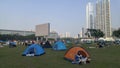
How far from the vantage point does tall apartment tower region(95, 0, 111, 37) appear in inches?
6870

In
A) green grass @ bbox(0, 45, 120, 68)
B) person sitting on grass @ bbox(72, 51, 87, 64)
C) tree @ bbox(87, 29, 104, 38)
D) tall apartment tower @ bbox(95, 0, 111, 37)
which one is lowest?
green grass @ bbox(0, 45, 120, 68)

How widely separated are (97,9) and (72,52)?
171515 mm

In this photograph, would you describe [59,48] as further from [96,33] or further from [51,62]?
[96,33]

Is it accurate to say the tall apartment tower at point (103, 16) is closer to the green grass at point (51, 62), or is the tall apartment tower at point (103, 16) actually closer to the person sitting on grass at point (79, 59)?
the green grass at point (51, 62)

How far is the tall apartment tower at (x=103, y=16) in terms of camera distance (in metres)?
174

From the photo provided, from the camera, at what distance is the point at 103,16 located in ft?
583

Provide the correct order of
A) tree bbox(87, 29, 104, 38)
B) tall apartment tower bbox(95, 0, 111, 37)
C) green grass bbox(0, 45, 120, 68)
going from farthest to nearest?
1. tall apartment tower bbox(95, 0, 111, 37)
2. tree bbox(87, 29, 104, 38)
3. green grass bbox(0, 45, 120, 68)

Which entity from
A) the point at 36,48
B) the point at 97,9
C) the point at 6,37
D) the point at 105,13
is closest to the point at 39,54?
the point at 36,48

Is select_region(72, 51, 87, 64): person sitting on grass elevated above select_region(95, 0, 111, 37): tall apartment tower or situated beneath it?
situated beneath

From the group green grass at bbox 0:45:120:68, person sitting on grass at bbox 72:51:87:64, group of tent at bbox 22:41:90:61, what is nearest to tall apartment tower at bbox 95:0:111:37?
group of tent at bbox 22:41:90:61

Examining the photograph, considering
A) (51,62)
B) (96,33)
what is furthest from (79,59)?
(96,33)

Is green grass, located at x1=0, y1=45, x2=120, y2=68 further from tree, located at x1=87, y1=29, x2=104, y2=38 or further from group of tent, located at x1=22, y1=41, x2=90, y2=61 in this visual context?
tree, located at x1=87, y1=29, x2=104, y2=38

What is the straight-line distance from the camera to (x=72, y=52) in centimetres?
2019

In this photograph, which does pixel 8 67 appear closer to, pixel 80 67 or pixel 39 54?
pixel 80 67
